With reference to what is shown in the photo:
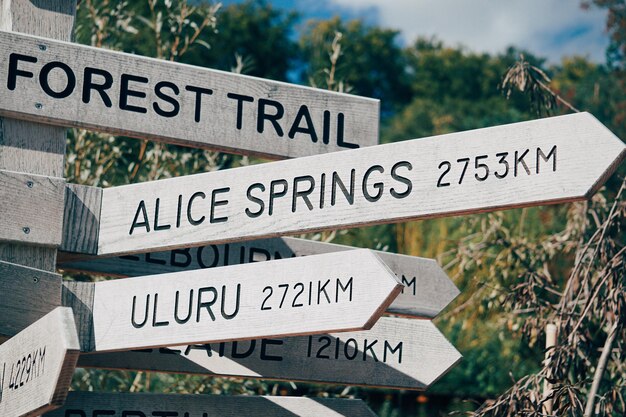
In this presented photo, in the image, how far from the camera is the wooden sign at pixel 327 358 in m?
3.69

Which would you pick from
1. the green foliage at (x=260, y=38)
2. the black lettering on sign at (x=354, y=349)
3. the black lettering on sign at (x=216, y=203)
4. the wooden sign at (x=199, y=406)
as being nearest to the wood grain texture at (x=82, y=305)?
the wooden sign at (x=199, y=406)

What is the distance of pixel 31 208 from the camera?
11.2 feet

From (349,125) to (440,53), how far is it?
147ft

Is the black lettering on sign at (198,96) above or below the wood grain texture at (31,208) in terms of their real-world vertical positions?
above

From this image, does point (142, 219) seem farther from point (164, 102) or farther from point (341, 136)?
point (341, 136)

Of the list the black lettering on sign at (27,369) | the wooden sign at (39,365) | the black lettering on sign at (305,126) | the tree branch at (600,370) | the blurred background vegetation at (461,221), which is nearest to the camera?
the wooden sign at (39,365)

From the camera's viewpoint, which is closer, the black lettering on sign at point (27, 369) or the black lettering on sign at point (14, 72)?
the black lettering on sign at point (27, 369)

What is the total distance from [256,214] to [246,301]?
1.02 ft

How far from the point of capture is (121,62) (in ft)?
11.9

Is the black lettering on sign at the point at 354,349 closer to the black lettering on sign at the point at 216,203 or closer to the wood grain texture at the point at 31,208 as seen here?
the black lettering on sign at the point at 216,203

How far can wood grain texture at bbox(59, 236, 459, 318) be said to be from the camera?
380cm

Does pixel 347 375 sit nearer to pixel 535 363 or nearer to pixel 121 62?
pixel 121 62

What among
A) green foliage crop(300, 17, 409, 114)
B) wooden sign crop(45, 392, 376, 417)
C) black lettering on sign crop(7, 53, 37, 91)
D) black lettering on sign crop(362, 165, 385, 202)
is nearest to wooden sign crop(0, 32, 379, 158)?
black lettering on sign crop(7, 53, 37, 91)

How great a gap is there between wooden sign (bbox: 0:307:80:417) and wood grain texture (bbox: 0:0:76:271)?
419 mm
